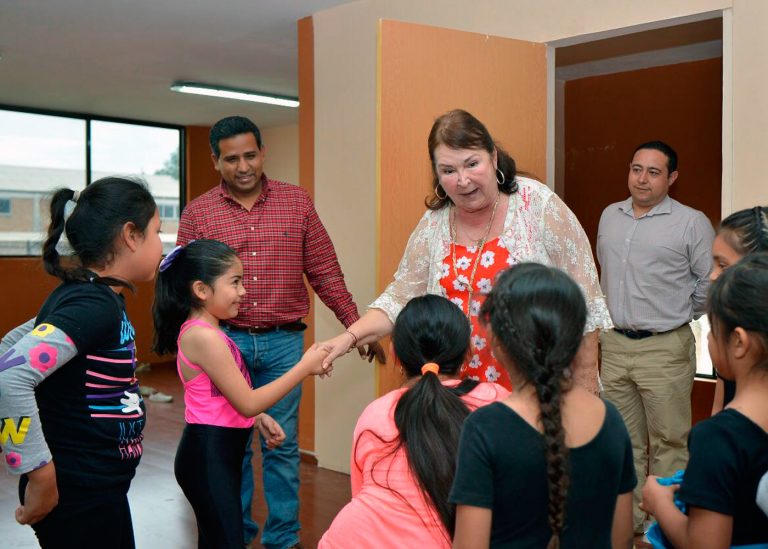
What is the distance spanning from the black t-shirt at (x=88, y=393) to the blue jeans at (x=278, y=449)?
1386 mm

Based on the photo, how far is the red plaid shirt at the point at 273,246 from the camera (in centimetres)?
326

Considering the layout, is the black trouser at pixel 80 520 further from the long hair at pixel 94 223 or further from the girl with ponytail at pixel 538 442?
the girl with ponytail at pixel 538 442

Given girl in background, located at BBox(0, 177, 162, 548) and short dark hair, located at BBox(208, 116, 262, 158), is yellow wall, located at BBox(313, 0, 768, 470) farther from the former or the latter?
girl in background, located at BBox(0, 177, 162, 548)

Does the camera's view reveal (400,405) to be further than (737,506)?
Yes

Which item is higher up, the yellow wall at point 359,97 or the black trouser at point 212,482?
the yellow wall at point 359,97

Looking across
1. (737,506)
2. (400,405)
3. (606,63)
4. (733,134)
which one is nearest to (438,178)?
(400,405)

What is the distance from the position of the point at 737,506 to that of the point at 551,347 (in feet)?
1.35

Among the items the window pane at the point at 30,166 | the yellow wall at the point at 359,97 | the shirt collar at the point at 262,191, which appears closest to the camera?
the shirt collar at the point at 262,191

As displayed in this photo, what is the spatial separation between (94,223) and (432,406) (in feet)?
2.88

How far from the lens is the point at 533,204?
2.29m

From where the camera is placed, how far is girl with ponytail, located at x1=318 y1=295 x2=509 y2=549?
1.63 meters

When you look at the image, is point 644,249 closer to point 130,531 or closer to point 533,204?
point 533,204

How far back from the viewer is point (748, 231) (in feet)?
6.10

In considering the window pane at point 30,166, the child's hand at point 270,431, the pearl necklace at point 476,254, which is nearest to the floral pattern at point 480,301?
the pearl necklace at point 476,254
